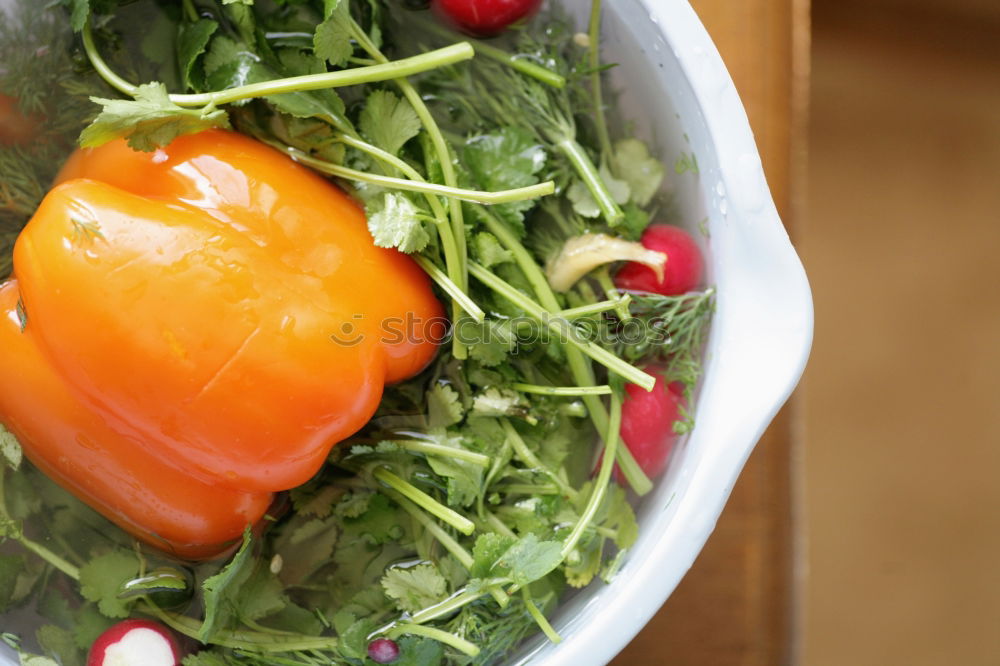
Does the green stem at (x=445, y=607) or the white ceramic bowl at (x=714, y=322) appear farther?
the green stem at (x=445, y=607)

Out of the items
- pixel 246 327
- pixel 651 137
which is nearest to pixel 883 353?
pixel 651 137

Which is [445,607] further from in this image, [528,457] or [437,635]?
[528,457]

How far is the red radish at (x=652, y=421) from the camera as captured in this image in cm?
87

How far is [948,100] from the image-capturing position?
1271mm

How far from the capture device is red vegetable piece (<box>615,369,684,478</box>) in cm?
87

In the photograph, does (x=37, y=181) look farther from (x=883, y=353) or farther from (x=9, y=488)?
(x=883, y=353)

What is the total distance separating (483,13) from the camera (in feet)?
2.85

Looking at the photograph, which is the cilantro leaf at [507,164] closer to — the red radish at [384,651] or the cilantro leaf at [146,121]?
the cilantro leaf at [146,121]

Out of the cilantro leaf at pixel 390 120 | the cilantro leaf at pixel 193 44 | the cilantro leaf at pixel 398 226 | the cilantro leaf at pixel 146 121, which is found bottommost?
the cilantro leaf at pixel 398 226

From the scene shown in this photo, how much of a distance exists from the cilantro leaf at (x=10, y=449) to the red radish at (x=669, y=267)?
2.05 ft

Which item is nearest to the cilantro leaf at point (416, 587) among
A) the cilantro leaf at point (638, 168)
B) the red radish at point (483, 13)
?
the cilantro leaf at point (638, 168)

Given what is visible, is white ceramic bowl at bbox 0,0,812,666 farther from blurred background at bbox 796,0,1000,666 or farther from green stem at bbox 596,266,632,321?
blurred background at bbox 796,0,1000,666

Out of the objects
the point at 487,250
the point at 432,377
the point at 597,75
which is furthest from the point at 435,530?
the point at 597,75

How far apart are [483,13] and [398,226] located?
0.82 feet
